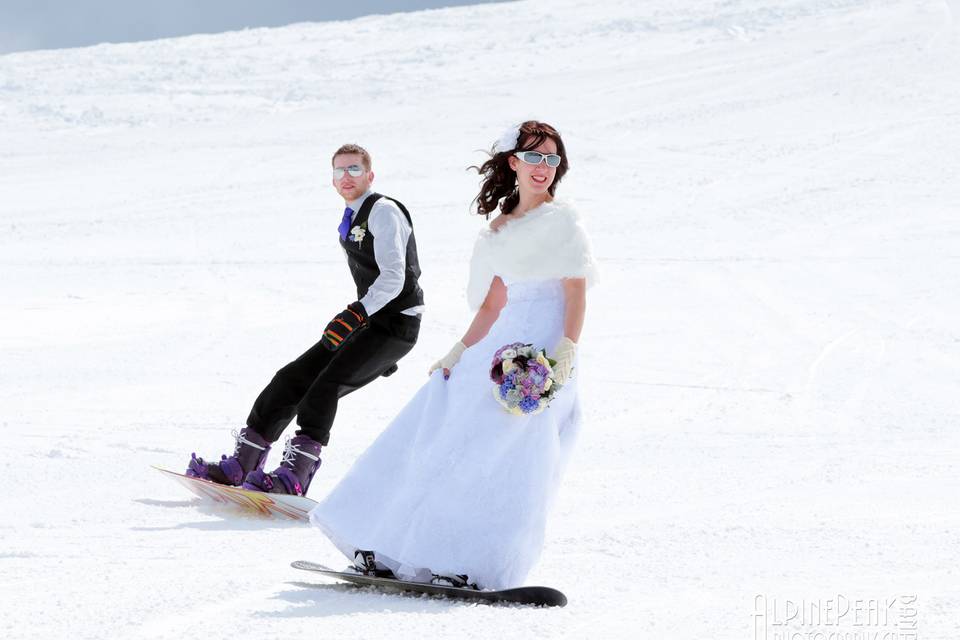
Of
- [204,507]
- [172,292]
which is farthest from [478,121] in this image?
[204,507]

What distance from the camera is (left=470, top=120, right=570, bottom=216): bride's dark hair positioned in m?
4.14

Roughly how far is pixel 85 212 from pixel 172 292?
21.1 feet

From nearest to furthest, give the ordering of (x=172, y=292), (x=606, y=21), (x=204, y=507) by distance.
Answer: (x=204, y=507) < (x=172, y=292) < (x=606, y=21)

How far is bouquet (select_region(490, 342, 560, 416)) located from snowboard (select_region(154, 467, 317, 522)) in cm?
181

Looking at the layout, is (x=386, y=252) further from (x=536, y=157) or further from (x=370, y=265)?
(x=536, y=157)

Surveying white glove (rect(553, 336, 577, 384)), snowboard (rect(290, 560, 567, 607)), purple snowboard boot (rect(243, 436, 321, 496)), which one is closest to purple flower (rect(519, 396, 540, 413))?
white glove (rect(553, 336, 577, 384))

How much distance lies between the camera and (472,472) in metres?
3.79

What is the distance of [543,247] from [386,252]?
1484 mm

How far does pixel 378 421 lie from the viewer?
321 inches

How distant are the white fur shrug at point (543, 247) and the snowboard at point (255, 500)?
1730mm

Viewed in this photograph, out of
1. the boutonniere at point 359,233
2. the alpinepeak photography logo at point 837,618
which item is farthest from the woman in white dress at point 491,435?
the boutonniere at point 359,233

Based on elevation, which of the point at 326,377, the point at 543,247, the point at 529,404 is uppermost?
the point at 543,247

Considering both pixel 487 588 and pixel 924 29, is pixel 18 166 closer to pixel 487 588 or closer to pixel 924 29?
pixel 487 588

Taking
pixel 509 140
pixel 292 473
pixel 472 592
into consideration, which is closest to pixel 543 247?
pixel 509 140
